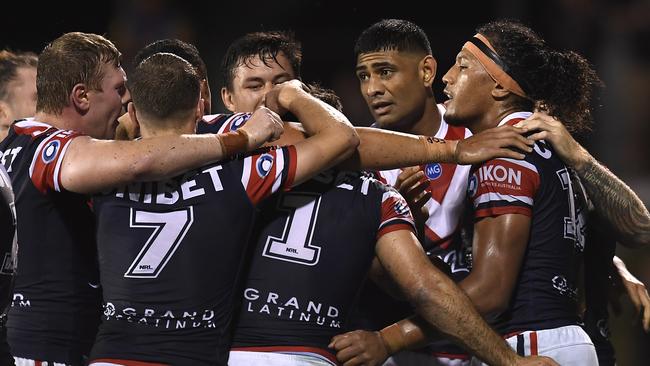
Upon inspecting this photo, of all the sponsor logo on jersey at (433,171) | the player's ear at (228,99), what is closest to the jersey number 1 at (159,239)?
the sponsor logo on jersey at (433,171)

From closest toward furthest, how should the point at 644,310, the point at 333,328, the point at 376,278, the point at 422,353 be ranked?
the point at 333,328
the point at 376,278
the point at 422,353
the point at 644,310

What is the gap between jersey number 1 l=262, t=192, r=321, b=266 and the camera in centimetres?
437

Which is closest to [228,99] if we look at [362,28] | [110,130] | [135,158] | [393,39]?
[393,39]

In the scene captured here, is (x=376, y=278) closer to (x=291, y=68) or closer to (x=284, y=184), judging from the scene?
(x=284, y=184)

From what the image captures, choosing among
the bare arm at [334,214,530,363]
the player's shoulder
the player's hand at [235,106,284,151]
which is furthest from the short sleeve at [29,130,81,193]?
the bare arm at [334,214,530,363]

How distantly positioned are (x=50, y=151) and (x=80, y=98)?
1.64 ft

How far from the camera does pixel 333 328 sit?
4461 millimetres

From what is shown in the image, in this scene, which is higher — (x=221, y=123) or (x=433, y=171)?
(x=433, y=171)

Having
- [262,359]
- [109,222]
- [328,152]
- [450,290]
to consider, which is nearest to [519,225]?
[450,290]

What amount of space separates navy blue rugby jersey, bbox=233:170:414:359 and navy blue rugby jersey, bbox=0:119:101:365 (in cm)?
84

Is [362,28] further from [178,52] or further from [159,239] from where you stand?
[159,239]

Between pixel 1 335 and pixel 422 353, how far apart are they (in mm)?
2420

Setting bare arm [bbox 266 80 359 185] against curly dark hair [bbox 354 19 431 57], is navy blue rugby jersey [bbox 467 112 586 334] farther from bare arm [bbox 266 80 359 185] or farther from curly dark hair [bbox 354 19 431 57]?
curly dark hair [bbox 354 19 431 57]

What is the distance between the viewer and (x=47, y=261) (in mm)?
4566
